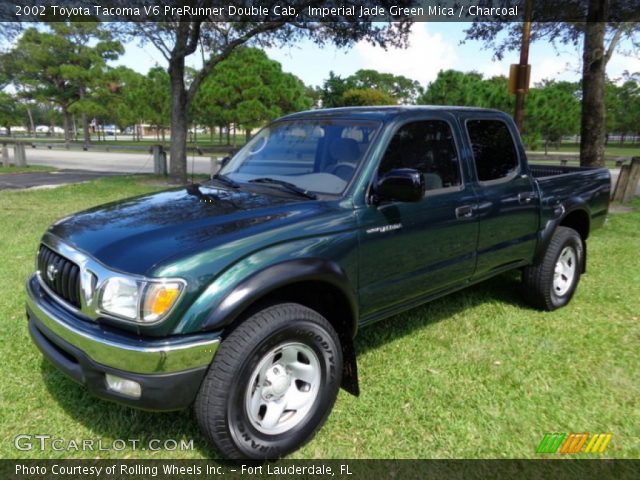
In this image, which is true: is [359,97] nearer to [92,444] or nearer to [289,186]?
[289,186]

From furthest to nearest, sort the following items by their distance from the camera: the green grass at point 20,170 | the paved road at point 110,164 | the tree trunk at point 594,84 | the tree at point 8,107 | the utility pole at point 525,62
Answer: the tree at point 8,107
the paved road at point 110,164
the green grass at point 20,170
the utility pole at point 525,62
the tree trunk at point 594,84

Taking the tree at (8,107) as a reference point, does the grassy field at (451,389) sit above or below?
below

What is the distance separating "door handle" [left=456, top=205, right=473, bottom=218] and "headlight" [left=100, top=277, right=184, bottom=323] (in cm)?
210

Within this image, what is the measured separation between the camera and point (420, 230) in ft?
10.6

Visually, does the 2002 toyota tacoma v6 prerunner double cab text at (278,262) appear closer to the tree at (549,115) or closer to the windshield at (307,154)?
the windshield at (307,154)

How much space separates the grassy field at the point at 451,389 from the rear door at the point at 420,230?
0.58 metres

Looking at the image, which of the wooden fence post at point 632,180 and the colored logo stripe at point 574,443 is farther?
the wooden fence post at point 632,180

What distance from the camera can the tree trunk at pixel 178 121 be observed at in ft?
42.5

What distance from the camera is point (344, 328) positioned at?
2.97 meters

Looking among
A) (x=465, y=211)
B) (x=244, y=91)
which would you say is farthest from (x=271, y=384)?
(x=244, y=91)

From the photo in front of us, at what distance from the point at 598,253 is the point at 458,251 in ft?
14.5

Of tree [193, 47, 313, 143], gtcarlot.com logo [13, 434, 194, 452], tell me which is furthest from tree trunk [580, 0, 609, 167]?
tree [193, 47, 313, 143]

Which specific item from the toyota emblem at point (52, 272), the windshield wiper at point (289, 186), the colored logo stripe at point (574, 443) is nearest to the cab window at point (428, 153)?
the windshield wiper at point (289, 186)

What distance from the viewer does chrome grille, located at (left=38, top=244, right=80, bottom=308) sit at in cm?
248
